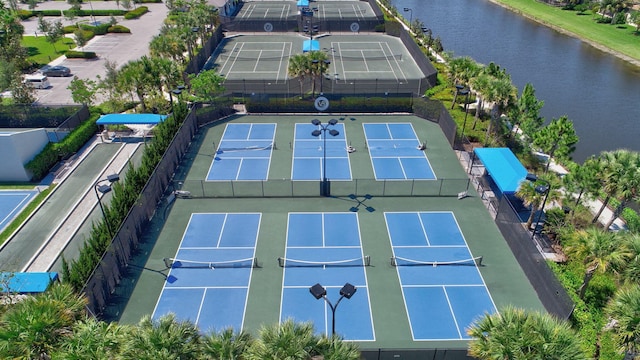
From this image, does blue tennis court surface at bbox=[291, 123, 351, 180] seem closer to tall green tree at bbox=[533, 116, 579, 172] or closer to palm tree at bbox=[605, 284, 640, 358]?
tall green tree at bbox=[533, 116, 579, 172]

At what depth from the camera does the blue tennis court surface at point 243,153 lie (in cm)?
3053

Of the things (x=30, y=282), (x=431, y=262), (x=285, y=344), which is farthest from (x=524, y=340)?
(x=30, y=282)

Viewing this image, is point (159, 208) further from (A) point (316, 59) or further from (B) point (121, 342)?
(A) point (316, 59)

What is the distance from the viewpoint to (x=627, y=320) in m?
13.6

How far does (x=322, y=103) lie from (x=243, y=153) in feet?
32.6

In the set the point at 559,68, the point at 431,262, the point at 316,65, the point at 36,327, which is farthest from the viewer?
the point at 559,68

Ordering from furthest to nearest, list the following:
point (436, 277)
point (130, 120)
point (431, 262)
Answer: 1. point (130, 120)
2. point (431, 262)
3. point (436, 277)

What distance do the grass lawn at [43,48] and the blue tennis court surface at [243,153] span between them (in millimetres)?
34146

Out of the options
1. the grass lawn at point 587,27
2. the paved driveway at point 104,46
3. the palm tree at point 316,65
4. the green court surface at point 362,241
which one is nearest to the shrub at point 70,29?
the paved driveway at point 104,46

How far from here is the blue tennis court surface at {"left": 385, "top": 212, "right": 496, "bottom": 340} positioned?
1955 centimetres

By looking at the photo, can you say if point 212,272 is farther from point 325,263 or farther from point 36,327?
point 36,327

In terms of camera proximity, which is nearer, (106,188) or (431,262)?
(106,188)

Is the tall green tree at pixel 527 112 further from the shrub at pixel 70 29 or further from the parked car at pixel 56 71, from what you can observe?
the shrub at pixel 70 29

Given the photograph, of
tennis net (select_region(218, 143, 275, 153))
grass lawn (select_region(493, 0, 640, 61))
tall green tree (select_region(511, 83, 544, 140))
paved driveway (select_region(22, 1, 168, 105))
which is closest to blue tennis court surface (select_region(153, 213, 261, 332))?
tennis net (select_region(218, 143, 275, 153))
